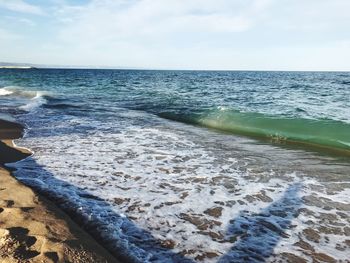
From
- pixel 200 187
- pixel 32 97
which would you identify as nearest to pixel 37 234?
pixel 200 187

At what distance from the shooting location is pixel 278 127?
43.9ft

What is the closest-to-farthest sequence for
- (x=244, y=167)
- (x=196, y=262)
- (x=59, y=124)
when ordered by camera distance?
(x=196, y=262)
(x=244, y=167)
(x=59, y=124)

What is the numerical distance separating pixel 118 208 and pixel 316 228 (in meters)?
2.77

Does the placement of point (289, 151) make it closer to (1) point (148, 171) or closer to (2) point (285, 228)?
(1) point (148, 171)

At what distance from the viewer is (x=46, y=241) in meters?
3.33

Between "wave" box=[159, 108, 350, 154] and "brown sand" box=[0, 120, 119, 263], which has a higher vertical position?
"brown sand" box=[0, 120, 119, 263]

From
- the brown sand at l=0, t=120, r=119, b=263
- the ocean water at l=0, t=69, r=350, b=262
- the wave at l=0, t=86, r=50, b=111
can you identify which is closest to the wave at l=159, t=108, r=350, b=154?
the ocean water at l=0, t=69, r=350, b=262

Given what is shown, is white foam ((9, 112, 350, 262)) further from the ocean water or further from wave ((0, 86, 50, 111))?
wave ((0, 86, 50, 111))

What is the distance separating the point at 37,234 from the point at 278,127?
11318 mm

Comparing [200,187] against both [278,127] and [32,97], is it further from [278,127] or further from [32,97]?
[32,97]

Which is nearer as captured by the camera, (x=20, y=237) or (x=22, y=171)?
(x=20, y=237)

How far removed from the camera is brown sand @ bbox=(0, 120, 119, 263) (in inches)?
121

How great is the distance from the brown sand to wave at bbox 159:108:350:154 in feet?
27.7

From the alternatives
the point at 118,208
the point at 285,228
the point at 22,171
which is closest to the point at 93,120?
the point at 22,171
